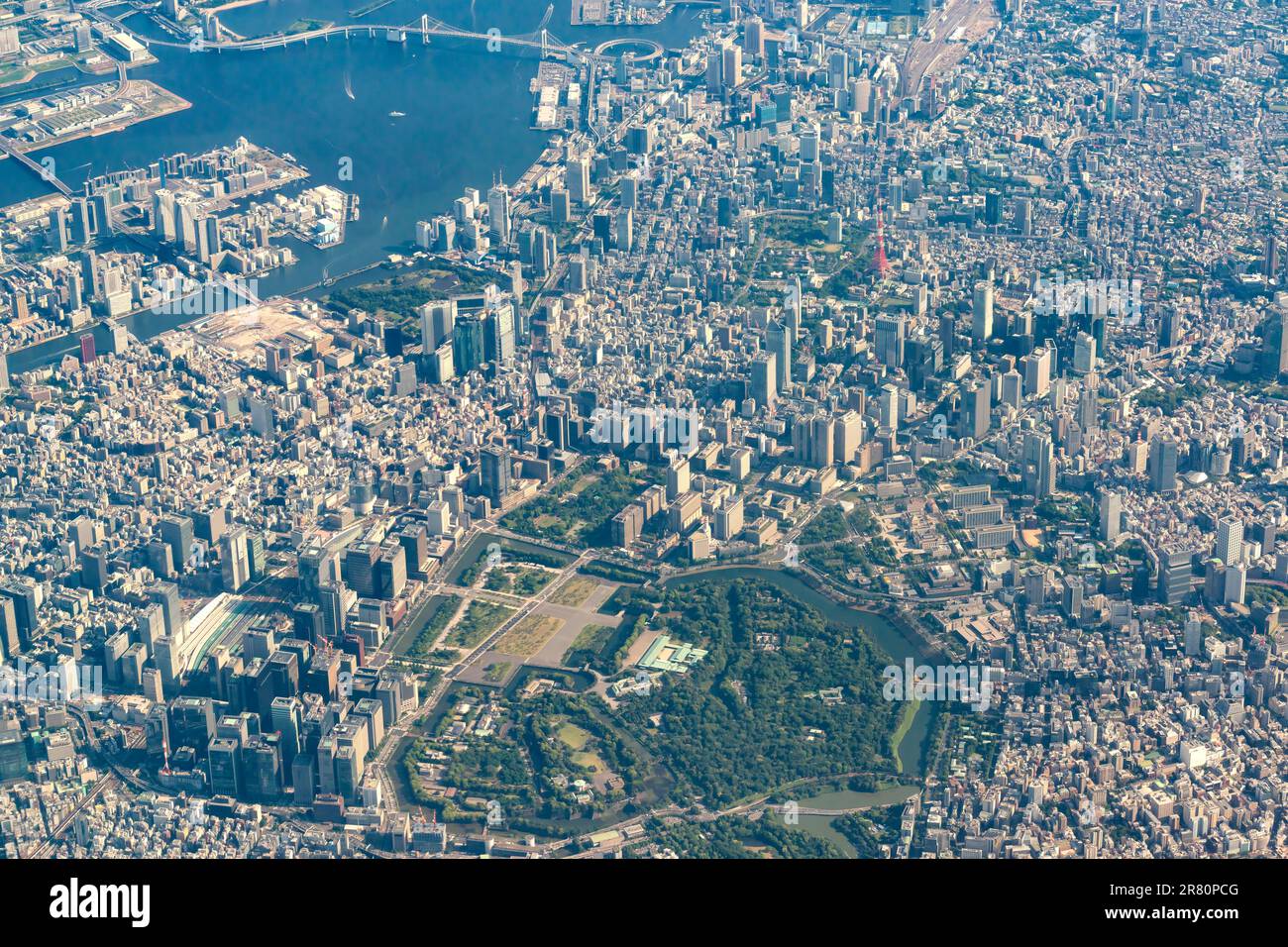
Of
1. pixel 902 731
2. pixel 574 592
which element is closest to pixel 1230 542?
pixel 902 731

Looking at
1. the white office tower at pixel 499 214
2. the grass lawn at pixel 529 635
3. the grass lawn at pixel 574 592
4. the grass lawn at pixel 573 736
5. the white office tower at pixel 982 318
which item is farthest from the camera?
the white office tower at pixel 499 214

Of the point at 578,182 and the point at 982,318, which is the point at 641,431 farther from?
the point at 578,182

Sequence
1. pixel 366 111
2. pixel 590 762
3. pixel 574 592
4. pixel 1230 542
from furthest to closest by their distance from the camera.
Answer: pixel 366 111, pixel 1230 542, pixel 574 592, pixel 590 762

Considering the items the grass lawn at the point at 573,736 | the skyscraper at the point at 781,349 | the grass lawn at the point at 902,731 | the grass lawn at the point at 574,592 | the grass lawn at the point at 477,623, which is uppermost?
the skyscraper at the point at 781,349

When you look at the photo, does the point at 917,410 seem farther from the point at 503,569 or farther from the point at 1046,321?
the point at 503,569

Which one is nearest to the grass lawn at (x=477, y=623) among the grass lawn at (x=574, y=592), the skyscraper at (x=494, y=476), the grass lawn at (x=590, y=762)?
the grass lawn at (x=574, y=592)

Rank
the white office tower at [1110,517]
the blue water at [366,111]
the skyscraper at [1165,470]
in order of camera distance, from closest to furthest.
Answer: the white office tower at [1110,517] < the skyscraper at [1165,470] < the blue water at [366,111]

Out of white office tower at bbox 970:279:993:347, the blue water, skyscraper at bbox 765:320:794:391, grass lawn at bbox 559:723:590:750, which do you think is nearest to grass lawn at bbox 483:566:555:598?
grass lawn at bbox 559:723:590:750

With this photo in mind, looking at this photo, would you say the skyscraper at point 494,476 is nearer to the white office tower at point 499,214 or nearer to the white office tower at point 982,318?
the white office tower at point 982,318
